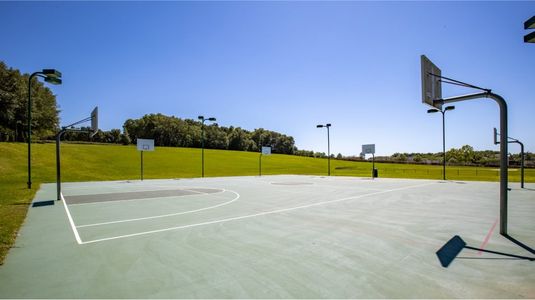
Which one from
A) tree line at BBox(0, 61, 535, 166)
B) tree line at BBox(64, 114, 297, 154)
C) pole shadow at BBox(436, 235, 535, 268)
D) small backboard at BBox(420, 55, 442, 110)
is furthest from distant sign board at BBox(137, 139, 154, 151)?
tree line at BBox(64, 114, 297, 154)

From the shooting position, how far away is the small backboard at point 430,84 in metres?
7.92

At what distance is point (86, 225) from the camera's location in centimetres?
784

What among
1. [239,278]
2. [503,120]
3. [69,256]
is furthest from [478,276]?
[69,256]

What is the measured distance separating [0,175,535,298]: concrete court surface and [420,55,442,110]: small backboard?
139 inches

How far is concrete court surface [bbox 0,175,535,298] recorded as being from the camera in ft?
12.6

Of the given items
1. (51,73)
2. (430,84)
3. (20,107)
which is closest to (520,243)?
(430,84)

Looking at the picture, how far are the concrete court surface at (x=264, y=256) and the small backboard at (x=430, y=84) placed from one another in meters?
3.53

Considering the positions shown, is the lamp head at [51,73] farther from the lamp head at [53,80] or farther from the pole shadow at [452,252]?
the pole shadow at [452,252]

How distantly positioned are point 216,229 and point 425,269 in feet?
15.7

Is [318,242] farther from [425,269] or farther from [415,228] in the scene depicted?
[415,228]

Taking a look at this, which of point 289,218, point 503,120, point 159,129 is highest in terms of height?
point 159,129

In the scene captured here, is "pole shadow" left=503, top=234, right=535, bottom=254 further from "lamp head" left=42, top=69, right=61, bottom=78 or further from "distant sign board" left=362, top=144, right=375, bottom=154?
"distant sign board" left=362, top=144, right=375, bottom=154

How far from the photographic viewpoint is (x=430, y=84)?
8.22 m

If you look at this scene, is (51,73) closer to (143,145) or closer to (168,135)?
(143,145)
